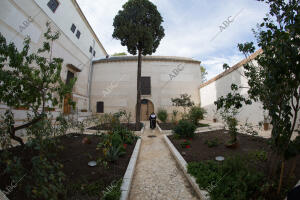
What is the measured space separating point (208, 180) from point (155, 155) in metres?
2.36

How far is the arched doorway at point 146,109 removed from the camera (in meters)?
16.0

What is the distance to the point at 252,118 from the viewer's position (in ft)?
27.5

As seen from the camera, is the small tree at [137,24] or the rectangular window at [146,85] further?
the rectangular window at [146,85]

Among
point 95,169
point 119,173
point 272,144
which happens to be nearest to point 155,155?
point 119,173

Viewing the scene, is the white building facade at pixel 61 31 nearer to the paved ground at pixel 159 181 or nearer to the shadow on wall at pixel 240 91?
the paved ground at pixel 159 181

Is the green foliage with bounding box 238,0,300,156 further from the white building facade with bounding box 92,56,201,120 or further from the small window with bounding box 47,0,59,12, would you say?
the white building facade with bounding box 92,56,201,120

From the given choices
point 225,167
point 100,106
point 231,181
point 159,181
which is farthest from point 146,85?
point 231,181

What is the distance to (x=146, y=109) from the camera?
53.0ft

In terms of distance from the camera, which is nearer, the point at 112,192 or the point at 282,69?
the point at 282,69

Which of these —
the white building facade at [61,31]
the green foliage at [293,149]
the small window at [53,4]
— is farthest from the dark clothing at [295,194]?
the small window at [53,4]

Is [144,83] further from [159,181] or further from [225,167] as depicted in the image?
[225,167]

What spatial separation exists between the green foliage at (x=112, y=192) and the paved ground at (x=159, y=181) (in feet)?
1.15

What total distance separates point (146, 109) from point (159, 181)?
13.1 m

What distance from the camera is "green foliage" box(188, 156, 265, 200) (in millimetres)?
2100
